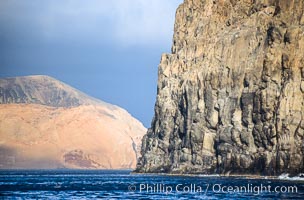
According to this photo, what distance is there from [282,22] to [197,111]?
Answer: 3258cm

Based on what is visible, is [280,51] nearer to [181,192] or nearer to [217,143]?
[217,143]

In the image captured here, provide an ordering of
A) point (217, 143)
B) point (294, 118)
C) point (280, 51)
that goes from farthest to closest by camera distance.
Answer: point (217, 143), point (280, 51), point (294, 118)

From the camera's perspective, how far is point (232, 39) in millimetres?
197125

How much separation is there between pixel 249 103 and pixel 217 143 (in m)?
13.3

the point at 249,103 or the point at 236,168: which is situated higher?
the point at 249,103

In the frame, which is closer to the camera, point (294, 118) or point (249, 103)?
point (294, 118)

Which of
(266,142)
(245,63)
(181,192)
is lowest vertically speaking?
(181,192)

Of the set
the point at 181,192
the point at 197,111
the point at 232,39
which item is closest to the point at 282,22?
the point at 232,39

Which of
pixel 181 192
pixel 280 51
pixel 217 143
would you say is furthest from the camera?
pixel 217 143

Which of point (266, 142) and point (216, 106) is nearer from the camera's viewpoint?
point (266, 142)

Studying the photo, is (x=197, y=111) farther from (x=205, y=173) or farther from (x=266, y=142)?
(x=266, y=142)

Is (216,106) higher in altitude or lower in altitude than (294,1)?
lower

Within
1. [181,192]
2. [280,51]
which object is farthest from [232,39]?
[181,192]

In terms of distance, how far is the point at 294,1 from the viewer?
18100cm
